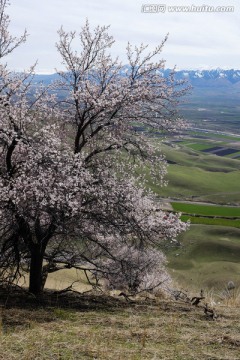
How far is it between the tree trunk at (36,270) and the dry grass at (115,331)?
1.27 metres

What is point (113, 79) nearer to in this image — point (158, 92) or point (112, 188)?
point (158, 92)

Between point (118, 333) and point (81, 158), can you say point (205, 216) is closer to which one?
point (81, 158)

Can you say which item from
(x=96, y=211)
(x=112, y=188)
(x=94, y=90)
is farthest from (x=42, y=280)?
(x=94, y=90)

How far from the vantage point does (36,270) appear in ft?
45.2

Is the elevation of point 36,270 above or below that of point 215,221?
above

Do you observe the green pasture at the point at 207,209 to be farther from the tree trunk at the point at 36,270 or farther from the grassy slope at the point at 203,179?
the tree trunk at the point at 36,270

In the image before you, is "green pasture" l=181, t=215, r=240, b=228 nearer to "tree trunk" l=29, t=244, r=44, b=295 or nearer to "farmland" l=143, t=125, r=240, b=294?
"farmland" l=143, t=125, r=240, b=294

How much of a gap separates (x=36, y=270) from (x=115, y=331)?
5852 mm

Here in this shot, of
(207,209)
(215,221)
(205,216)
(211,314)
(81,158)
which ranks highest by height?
(81,158)

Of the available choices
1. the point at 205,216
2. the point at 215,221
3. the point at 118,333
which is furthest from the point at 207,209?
the point at 118,333

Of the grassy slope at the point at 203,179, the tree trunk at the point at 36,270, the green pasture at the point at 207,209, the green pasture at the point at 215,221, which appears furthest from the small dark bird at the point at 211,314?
the grassy slope at the point at 203,179

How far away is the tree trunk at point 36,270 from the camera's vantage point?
13.5m

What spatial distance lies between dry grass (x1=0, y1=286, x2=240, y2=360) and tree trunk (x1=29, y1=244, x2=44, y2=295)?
1.27 metres

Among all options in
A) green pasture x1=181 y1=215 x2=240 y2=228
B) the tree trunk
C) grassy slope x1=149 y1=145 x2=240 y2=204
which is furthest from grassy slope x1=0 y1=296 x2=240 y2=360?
grassy slope x1=149 y1=145 x2=240 y2=204
